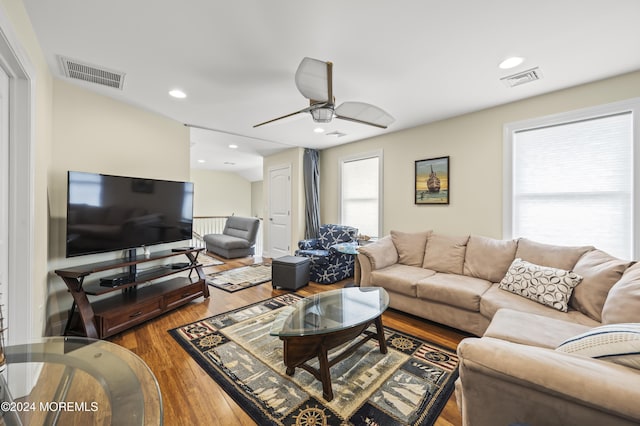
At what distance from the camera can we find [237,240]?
5.80m

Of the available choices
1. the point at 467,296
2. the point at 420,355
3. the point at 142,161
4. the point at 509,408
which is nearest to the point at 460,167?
the point at 467,296

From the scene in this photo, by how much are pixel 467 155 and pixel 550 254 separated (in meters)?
1.50

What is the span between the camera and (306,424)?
139 centimetres

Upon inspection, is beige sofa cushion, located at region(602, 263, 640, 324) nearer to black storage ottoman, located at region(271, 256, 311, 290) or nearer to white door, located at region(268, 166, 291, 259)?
black storage ottoman, located at region(271, 256, 311, 290)

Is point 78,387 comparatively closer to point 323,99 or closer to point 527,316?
point 323,99

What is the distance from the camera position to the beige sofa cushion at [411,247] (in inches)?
130

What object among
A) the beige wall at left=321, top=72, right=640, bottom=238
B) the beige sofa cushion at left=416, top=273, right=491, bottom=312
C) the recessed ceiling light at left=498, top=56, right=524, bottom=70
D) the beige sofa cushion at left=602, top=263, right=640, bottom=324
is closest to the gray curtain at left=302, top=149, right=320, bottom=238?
the beige wall at left=321, top=72, right=640, bottom=238

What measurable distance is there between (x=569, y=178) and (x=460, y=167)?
1.07m

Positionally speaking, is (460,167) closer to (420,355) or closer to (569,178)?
(569,178)

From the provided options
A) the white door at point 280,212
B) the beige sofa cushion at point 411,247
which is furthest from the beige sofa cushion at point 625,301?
the white door at point 280,212

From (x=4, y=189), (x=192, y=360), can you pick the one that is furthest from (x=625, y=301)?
(x=4, y=189)

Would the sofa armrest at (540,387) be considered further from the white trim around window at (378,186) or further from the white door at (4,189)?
the white trim around window at (378,186)

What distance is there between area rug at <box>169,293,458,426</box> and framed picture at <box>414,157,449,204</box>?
201cm

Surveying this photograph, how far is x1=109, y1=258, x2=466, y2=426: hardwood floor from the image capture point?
57.8 inches
